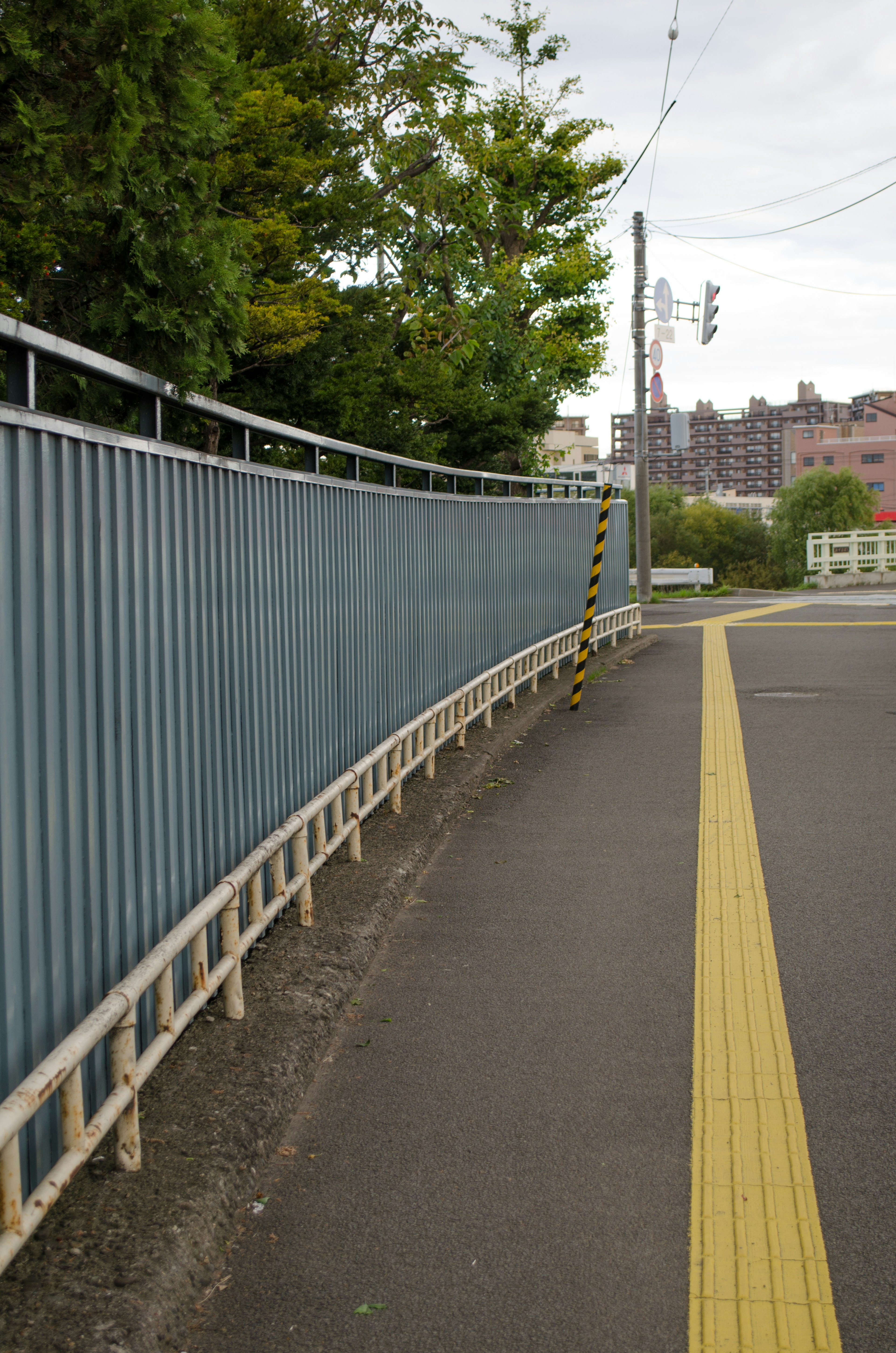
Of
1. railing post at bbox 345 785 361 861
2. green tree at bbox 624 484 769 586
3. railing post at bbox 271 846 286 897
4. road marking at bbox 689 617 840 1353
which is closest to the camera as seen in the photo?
road marking at bbox 689 617 840 1353

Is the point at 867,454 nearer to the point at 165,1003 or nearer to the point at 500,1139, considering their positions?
the point at 500,1139

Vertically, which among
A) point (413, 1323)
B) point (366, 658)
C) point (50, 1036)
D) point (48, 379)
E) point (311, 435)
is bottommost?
point (413, 1323)

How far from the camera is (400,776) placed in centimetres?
764

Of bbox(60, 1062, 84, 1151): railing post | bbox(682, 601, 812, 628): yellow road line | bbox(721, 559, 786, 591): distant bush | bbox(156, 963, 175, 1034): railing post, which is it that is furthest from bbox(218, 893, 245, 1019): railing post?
bbox(721, 559, 786, 591): distant bush

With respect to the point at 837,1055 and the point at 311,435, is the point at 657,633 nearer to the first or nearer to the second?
the point at 311,435

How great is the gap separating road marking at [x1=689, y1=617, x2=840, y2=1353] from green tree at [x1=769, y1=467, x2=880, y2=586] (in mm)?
88553

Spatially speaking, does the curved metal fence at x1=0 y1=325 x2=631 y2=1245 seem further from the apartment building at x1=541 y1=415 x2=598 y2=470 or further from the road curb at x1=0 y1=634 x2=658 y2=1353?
the apartment building at x1=541 y1=415 x2=598 y2=470

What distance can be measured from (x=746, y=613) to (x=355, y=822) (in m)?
21.5

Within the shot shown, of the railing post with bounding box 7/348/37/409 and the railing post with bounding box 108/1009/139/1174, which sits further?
the railing post with bounding box 108/1009/139/1174

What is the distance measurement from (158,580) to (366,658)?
3356mm

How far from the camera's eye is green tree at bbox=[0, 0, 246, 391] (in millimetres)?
5977

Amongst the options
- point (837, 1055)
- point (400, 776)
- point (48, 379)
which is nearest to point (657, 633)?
point (48, 379)

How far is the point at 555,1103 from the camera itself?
400 cm

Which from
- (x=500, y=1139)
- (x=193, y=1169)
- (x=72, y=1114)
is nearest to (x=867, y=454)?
(x=500, y=1139)
